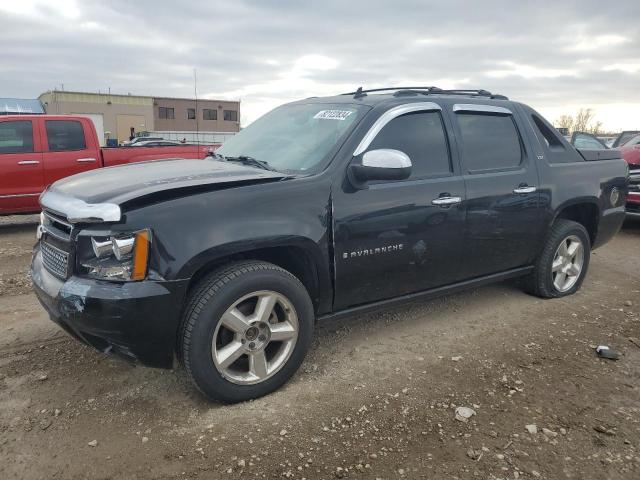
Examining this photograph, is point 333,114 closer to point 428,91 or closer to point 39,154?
point 428,91

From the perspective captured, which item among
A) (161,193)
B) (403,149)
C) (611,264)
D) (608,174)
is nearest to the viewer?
(161,193)

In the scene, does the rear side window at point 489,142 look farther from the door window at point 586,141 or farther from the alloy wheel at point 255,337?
the door window at point 586,141

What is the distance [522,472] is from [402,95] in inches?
104

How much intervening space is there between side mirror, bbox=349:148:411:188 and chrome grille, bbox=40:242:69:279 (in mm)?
1764

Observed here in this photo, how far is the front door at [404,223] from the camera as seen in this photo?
3260 mm

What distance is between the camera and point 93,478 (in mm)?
2395

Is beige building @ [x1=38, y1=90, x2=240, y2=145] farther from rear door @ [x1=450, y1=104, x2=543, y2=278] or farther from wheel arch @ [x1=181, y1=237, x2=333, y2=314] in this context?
wheel arch @ [x1=181, y1=237, x2=333, y2=314]

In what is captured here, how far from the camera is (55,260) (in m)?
2.94

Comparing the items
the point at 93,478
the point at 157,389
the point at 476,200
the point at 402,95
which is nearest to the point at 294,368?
the point at 157,389

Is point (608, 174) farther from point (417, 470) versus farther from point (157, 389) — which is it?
point (157, 389)

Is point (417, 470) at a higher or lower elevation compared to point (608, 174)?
lower

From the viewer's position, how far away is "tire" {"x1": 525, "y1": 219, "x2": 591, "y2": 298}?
15.2ft

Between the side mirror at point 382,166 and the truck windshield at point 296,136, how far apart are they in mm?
272

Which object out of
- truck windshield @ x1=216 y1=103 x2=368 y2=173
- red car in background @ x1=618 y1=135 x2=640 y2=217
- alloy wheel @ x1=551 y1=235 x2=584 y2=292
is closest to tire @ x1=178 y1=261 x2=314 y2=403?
truck windshield @ x1=216 y1=103 x2=368 y2=173
